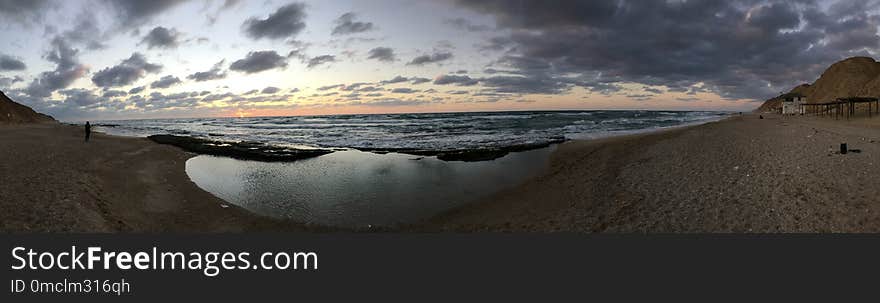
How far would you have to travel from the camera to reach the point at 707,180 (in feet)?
37.8

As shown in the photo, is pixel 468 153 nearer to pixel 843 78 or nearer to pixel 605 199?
pixel 605 199

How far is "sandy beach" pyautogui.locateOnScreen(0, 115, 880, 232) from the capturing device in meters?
8.44

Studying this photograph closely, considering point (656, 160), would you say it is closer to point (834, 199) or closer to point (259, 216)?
point (834, 199)

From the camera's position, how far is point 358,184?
15125 millimetres

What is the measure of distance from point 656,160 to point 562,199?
6.91m

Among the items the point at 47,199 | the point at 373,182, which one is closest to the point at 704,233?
the point at 373,182

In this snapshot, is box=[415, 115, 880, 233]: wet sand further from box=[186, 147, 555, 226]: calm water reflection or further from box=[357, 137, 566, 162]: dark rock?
box=[357, 137, 566, 162]: dark rock

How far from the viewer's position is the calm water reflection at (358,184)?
11.5 m

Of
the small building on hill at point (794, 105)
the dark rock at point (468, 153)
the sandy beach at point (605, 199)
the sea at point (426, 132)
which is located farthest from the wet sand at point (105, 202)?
the small building on hill at point (794, 105)

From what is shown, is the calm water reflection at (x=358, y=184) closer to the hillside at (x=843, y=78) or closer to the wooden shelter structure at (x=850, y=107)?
the wooden shelter structure at (x=850, y=107)

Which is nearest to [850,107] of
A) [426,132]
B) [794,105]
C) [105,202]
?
[794,105]

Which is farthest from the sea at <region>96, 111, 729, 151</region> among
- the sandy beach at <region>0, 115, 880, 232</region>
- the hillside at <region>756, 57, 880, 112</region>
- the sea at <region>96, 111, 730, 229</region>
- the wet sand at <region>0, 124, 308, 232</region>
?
the hillside at <region>756, 57, 880, 112</region>

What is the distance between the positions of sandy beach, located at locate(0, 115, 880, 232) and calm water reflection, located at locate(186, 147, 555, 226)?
869 millimetres

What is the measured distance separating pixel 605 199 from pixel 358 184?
9312 mm
